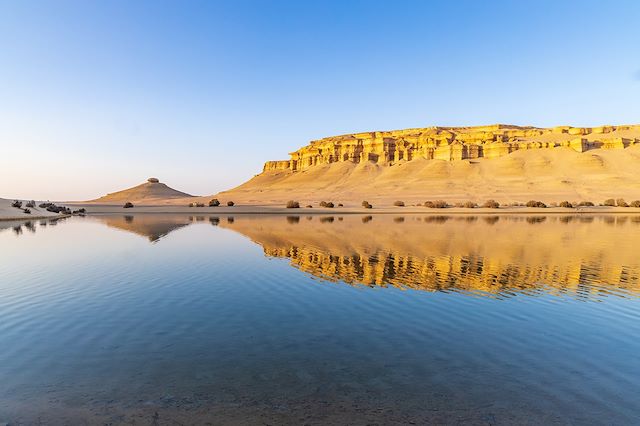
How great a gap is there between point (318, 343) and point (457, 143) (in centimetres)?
15421

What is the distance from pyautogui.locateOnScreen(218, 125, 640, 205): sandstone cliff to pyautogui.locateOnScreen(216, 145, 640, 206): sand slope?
246 mm

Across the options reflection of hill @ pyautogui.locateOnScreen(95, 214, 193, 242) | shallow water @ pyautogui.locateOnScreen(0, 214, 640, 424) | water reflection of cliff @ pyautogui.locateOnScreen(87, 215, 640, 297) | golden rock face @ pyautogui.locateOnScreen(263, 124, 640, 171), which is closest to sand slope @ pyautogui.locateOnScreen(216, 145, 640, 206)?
golden rock face @ pyautogui.locateOnScreen(263, 124, 640, 171)

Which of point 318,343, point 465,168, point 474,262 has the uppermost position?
point 465,168

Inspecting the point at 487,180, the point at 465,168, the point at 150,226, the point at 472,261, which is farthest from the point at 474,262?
the point at 465,168

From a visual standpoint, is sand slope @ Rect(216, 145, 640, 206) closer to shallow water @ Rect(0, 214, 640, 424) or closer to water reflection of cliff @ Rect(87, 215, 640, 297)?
water reflection of cliff @ Rect(87, 215, 640, 297)

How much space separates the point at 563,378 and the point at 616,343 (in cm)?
312

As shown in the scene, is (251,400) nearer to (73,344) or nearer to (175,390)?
(175,390)

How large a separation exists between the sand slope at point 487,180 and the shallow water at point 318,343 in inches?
3239

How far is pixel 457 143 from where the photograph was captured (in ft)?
492

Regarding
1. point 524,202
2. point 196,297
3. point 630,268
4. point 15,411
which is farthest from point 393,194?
point 15,411

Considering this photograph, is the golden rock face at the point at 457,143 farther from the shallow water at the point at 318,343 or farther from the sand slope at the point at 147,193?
the shallow water at the point at 318,343

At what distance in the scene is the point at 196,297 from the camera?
1250 centimetres

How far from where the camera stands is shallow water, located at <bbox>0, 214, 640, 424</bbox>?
5.82m

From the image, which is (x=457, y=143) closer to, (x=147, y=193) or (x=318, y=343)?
(x=147, y=193)
